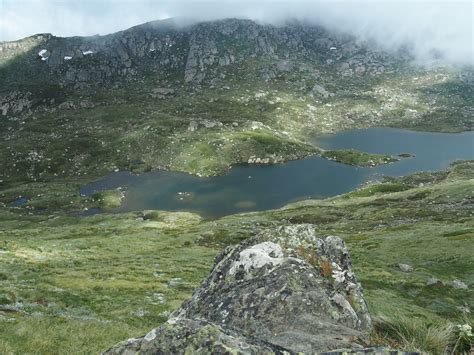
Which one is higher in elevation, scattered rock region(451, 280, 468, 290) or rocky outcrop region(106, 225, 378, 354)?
rocky outcrop region(106, 225, 378, 354)

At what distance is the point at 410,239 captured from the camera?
85.9 m

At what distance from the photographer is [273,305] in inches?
560

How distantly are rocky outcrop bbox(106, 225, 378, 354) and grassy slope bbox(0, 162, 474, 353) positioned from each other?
5711 mm

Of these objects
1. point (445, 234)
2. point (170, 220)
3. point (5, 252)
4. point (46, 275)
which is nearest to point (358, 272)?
point (445, 234)

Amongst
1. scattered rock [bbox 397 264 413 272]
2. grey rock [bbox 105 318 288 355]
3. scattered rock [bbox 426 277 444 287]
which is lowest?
scattered rock [bbox 397 264 413 272]

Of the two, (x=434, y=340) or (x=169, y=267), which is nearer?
(x=434, y=340)

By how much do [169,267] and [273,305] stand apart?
171ft

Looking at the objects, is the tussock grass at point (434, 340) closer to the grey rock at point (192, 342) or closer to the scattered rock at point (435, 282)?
the grey rock at point (192, 342)

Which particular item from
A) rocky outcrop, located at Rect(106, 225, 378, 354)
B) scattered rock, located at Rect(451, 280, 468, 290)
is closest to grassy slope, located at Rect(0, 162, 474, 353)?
scattered rock, located at Rect(451, 280, 468, 290)

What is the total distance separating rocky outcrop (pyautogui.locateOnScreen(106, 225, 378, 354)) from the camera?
967 centimetres

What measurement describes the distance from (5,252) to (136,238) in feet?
130

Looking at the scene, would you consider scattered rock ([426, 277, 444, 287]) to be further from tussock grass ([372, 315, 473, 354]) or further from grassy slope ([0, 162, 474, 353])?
tussock grass ([372, 315, 473, 354])

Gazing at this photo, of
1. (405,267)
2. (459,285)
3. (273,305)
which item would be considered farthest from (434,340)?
(405,267)

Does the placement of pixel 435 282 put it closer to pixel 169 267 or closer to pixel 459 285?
pixel 459 285
